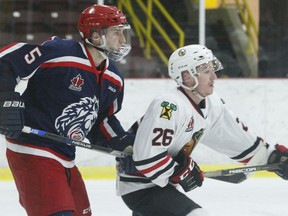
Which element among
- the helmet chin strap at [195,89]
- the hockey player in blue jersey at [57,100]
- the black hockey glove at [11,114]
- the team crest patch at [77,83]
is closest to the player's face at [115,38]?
the hockey player in blue jersey at [57,100]

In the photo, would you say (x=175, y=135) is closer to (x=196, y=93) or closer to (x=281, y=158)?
(x=196, y=93)

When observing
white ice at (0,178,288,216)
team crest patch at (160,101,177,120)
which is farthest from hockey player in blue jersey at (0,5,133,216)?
white ice at (0,178,288,216)

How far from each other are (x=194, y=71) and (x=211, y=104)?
0.56 feet

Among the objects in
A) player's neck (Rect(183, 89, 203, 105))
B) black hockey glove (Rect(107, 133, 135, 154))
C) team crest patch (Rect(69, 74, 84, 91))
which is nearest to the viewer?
team crest patch (Rect(69, 74, 84, 91))

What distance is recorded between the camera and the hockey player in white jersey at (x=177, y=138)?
8.51ft

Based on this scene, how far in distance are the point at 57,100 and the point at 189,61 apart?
1.59 ft

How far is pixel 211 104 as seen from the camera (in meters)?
2.84

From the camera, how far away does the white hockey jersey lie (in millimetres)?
2590

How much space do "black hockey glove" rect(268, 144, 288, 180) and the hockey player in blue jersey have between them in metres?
0.66

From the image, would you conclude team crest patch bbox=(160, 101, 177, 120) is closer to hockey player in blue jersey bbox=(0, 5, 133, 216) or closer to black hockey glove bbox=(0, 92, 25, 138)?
hockey player in blue jersey bbox=(0, 5, 133, 216)

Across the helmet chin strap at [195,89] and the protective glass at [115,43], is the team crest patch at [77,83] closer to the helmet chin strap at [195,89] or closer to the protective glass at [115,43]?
the protective glass at [115,43]

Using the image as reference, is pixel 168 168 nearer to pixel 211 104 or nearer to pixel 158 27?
pixel 211 104

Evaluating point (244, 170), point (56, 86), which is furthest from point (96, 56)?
point (244, 170)

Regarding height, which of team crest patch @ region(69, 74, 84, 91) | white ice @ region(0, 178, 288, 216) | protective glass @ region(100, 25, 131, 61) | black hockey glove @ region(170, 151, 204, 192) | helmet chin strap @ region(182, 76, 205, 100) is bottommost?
white ice @ region(0, 178, 288, 216)
